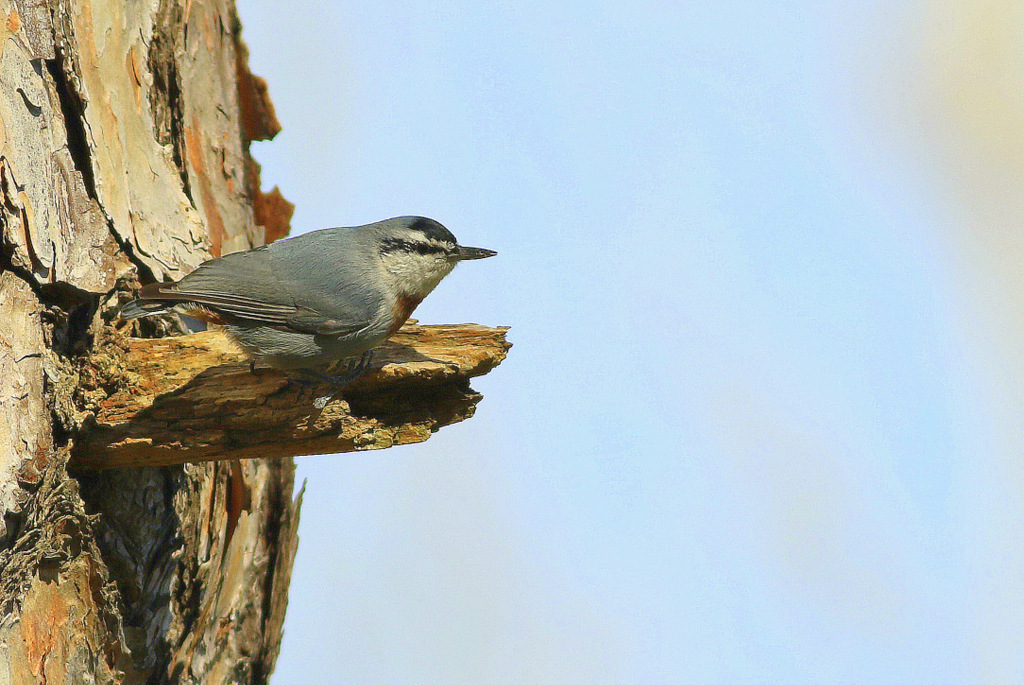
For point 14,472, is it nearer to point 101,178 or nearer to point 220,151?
point 101,178

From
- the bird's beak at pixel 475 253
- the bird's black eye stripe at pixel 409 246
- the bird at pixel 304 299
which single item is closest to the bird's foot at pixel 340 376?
the bird at pixel 304 299

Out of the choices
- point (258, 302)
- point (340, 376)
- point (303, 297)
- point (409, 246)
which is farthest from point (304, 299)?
point (409, 246)

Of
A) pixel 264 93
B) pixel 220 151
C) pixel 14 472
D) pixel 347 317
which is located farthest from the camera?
pixel 264 93

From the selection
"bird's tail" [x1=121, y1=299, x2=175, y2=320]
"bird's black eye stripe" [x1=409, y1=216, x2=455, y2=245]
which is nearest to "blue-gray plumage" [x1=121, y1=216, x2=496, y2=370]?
"bird's tail" [x1=121, y1=299, x2=175, y2=320]

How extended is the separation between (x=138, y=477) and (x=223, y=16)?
2.20 meters

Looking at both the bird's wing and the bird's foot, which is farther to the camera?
the bird's wing

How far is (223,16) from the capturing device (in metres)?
4.03

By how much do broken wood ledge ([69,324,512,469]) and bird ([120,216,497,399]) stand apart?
0.13 metres

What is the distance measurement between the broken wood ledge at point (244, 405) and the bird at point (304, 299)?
127mm

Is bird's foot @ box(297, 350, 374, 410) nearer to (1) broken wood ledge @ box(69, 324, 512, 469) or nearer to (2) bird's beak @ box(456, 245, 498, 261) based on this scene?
(1) broken wood ledge @ box(69, 324, 512, 469)

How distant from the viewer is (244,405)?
2561 millimetres

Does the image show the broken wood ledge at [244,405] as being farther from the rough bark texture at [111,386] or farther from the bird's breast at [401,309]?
the bird's breast at [401,309]

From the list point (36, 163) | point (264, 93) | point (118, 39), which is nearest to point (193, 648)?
point (36, 163)

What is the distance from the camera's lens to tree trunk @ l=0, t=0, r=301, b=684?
2334 millimetres
